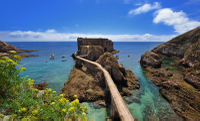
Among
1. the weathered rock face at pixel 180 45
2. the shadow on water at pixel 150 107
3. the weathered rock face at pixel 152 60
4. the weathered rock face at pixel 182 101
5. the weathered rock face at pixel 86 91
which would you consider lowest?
the shadow on water at pixel 150 107

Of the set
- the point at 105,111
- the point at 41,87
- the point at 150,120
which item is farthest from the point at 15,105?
the point at 41,87

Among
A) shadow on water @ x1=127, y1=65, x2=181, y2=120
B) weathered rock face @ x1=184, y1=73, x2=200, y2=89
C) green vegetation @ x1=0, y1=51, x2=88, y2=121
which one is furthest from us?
weathered rock face @ x1=184, y1=73, x2=200, y2=89

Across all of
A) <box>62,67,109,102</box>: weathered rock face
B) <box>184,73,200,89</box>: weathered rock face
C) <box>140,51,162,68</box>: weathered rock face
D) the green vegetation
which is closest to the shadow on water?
<box>62,67,109,102</box>: weathered rock face

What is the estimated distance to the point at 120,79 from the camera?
48.2 ft

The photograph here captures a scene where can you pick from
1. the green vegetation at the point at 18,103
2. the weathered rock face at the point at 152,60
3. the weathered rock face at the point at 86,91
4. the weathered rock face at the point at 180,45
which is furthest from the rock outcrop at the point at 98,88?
the weathered rock face at the point at 180,45

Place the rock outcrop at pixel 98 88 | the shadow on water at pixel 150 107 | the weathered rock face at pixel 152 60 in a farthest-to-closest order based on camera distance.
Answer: the weathered rock face at pixel 152 60 < the rock outcrop at pixel 98 88 < the shadow on water at pixel 150 107

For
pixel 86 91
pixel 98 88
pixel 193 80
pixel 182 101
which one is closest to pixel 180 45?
pixel 193 80

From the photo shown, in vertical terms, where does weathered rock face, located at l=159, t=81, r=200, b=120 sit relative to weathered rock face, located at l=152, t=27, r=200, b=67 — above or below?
below

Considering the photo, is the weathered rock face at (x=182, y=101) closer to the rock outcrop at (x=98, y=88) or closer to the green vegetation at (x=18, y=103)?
the rock outcrop at (x=98, y=88)

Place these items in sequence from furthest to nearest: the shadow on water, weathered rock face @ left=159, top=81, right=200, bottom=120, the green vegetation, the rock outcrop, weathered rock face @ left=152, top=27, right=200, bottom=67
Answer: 1. weathered rock face @ left=152, top=27, right=200, bottom=67
2. the rock outcrop
3. the shadow on water
4. weathered rock face @ left=159, top=81, right=200, bottom=120
5. the green vegetation

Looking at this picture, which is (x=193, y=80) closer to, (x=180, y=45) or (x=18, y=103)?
(x=18, y=103)

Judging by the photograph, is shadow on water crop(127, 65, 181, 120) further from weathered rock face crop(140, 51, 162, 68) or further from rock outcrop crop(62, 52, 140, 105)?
weathered rock face crop(140, 51, 162, 68)

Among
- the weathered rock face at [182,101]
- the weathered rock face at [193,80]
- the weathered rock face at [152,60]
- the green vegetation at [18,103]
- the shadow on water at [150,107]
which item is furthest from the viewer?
the weathered rock face at [152,60]

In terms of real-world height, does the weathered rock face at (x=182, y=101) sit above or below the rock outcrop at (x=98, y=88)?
below
